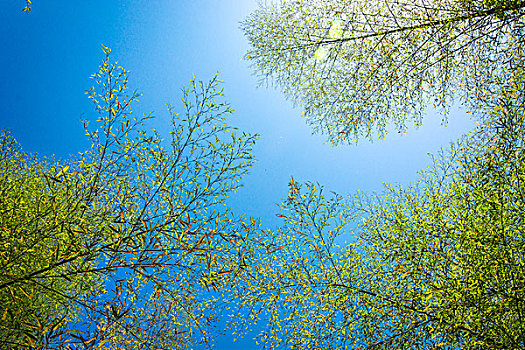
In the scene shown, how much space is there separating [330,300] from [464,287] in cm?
163

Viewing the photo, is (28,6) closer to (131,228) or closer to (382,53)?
(131,228)

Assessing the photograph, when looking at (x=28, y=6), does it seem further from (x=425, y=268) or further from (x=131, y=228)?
(x=425, y=268)

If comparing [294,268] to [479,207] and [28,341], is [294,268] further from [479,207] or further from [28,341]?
[28,341]

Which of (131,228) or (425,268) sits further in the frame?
(425,268)

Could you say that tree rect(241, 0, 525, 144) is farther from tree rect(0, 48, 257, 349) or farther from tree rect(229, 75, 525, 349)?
tree rect(0, 48, 257, 349)

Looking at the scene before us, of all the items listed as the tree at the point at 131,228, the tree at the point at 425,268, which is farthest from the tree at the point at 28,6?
the tree at the point at 425,268

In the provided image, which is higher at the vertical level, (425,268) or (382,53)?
(382,53)

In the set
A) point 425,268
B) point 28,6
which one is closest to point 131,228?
point 28,6

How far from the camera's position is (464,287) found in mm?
3393

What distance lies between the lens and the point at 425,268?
3.90 m

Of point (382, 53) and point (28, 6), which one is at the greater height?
point (382, 53)

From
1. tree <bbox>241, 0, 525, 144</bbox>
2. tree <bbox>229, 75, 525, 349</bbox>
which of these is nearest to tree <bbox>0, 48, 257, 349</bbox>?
tree <bbox>229, 75, 525, 349</bbox>

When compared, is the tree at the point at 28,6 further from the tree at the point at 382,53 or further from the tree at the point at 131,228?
the tree at the point at 382,53

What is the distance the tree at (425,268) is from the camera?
325cm
